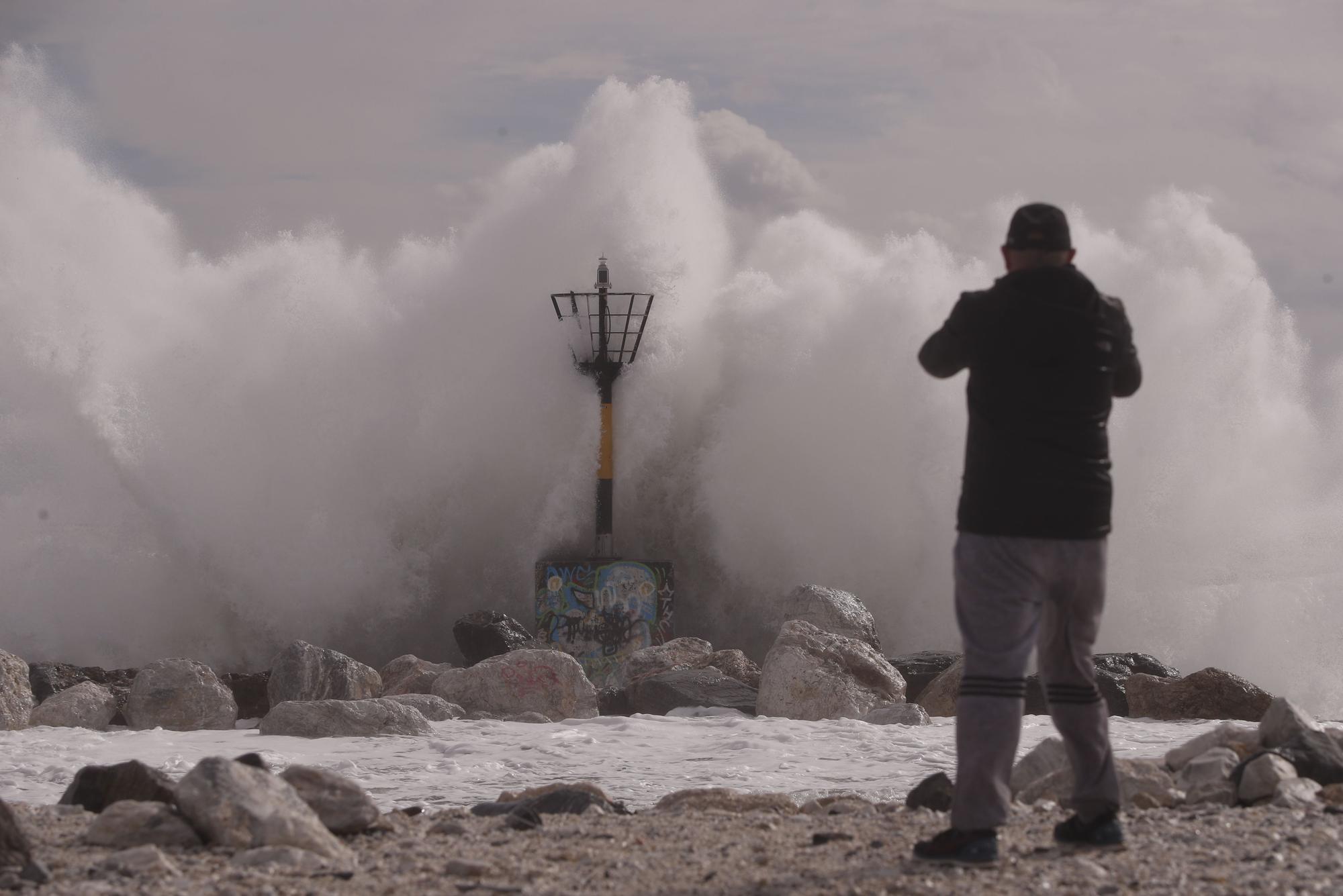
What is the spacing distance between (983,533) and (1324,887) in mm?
935

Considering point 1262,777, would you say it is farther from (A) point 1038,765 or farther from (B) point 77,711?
(B) point 77,711

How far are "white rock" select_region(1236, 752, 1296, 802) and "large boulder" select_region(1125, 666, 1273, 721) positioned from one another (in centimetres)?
425

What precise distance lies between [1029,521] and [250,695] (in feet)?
24.2

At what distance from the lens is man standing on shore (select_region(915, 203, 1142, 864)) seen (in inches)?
116

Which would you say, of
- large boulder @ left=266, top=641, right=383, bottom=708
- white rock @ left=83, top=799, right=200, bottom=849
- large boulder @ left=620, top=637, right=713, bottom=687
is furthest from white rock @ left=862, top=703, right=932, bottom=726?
white rock @ left=83, top=799, right=200, bottom=849

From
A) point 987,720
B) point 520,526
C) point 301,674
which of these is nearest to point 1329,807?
point 987,720

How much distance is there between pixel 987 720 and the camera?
293 centimetres

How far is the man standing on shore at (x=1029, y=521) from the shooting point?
2.94 meters

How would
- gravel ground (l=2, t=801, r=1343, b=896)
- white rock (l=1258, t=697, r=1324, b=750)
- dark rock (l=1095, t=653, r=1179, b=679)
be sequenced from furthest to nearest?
dark rock (l=1095, t=653, r=1179, b=679)
white rock (l=1258, t=697, r=1324, b=750)
gravel ground (l=2, t=801, r=1343, b=896)

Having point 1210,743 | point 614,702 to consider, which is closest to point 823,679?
point 614,702

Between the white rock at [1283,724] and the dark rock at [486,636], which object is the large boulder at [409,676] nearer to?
the dark rock at [486,636]

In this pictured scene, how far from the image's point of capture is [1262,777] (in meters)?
3.89

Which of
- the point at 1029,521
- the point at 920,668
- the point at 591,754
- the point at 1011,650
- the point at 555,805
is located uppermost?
the point at 1029,521

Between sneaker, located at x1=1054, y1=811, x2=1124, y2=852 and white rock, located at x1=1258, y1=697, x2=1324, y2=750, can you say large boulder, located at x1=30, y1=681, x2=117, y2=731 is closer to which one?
white rock, located at x1=1258, y1=697, x2=1324, y2=750
